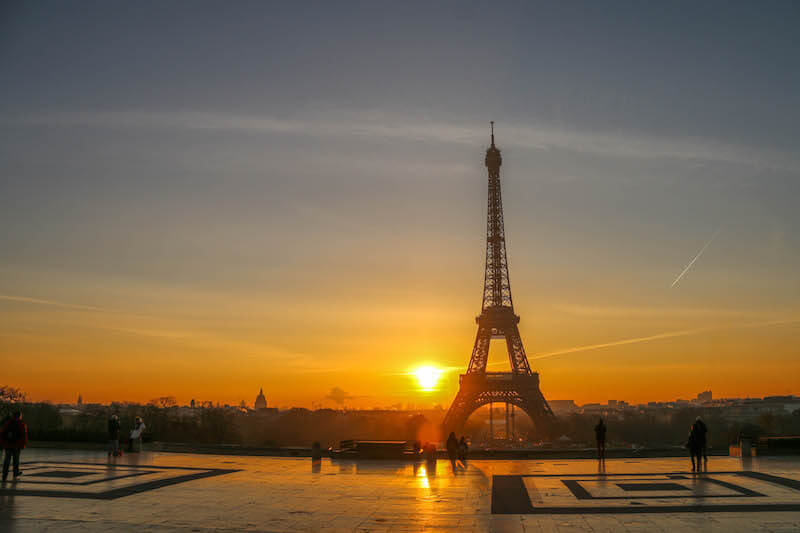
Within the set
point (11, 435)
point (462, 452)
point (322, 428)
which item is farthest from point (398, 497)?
point (322, 428)

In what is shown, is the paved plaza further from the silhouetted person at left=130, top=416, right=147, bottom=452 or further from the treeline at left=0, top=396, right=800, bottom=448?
the treeline at left=0, top=396, right=800, bottom=448

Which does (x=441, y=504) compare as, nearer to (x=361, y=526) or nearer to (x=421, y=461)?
(x=361, y=526)

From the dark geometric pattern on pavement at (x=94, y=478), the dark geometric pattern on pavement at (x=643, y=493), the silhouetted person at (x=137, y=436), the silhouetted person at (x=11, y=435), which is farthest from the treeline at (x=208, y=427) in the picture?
the dark geometric pattern on pavement at (x=643, y=493)

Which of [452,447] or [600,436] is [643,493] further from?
[452,447]

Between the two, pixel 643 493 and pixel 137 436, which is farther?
pixel 137 436

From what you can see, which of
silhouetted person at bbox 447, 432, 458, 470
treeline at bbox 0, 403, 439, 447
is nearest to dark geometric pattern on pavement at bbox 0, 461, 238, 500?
silhouetted person at bbox 447, 432, 458, 470

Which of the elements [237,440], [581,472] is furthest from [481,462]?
[237,440]
